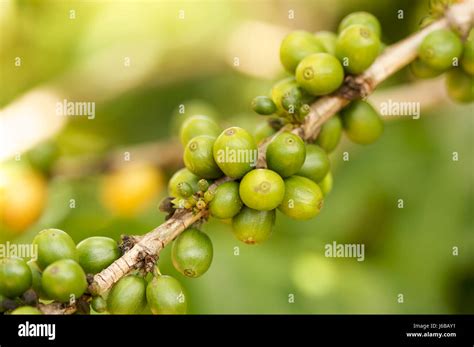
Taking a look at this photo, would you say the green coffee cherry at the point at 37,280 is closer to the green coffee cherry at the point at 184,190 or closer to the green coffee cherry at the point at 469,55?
the green coffee cherry at the point at 184,190

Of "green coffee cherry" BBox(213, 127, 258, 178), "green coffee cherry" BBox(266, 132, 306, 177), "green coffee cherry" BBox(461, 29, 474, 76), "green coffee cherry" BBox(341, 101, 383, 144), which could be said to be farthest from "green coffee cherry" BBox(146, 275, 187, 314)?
"green coffee cherry" BBox(461, 29, 474, 76)

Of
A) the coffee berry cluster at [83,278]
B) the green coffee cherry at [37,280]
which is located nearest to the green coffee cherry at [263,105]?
the coffee berry cluster at [83,278]

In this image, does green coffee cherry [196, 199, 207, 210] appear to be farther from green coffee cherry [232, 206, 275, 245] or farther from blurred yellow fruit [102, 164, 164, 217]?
blurred yellow fruit [102, 164, 164, 217]

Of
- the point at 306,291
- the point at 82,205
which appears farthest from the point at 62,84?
the point at 306,291

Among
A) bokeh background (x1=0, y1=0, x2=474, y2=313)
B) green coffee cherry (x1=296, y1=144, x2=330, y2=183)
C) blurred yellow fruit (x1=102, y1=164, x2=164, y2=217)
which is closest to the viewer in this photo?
green coffee cherry (x1=296, y1=144, x2=330, y2=183)

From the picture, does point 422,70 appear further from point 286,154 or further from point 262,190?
point 262,190

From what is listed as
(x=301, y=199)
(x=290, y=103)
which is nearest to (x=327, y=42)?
(x=290, y=103)
